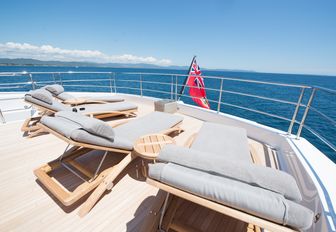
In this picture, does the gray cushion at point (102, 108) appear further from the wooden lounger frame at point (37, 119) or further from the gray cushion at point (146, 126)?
the gray cushion at point (146, 126)

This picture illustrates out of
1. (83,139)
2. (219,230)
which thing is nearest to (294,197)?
(219,230)

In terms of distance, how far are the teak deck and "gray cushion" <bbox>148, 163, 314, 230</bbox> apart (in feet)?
1.39

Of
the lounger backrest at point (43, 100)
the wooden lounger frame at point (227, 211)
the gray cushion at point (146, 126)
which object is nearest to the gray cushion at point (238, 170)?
the wooden lounger frame at point (227, 211)

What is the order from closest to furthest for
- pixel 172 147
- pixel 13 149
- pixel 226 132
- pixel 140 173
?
pixel 172 147 → pixel 140 173 → pixel 226 132 → pixel 13 149

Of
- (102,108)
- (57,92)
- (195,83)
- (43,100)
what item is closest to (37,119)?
(43,100)

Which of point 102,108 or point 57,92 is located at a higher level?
point 57,92

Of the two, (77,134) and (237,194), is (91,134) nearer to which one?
(77,134)

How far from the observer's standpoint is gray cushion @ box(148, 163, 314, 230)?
0.68m

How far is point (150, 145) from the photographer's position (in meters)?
1.66

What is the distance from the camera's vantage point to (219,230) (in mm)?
1110

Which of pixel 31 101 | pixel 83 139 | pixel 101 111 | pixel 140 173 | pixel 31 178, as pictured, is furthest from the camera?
pixel 101 111

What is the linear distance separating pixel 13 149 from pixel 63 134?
1.51 m

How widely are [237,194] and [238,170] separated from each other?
0.44 feet

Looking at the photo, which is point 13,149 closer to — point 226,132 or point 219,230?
point 219,230
